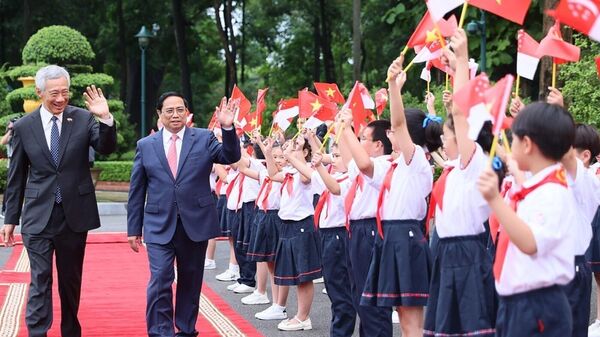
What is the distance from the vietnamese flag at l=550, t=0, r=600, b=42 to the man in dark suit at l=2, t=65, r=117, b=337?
359 centimetres

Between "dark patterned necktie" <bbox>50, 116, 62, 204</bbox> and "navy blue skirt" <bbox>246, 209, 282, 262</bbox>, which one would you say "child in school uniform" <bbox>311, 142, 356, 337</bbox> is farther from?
"dark patterned necktie" <bbox>50, 116, 62, 204</bbox>

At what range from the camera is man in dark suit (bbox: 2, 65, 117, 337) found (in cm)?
773

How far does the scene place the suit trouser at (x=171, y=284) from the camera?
7680 mm

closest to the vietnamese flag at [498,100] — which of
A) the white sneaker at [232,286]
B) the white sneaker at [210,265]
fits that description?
the white sneaker at [232,286]

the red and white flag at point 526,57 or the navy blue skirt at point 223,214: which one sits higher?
the red and white flag at point 526,57

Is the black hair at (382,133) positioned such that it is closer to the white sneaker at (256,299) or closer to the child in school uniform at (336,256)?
the child in school uniform at (336,256)

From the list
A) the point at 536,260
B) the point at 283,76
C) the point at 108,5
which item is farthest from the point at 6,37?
the point at 536,260

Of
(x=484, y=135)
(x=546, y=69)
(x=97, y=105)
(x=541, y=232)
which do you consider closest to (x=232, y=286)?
(x=97, y=105)

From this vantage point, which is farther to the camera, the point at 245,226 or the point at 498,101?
the point at 245,226

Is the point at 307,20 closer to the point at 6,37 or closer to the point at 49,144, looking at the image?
the point at 6,37

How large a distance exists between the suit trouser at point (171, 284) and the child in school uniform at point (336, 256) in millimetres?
1007

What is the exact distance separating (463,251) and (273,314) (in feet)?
14.1

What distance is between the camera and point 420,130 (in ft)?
23.3

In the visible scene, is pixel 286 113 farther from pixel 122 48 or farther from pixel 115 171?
pixel 122 48
